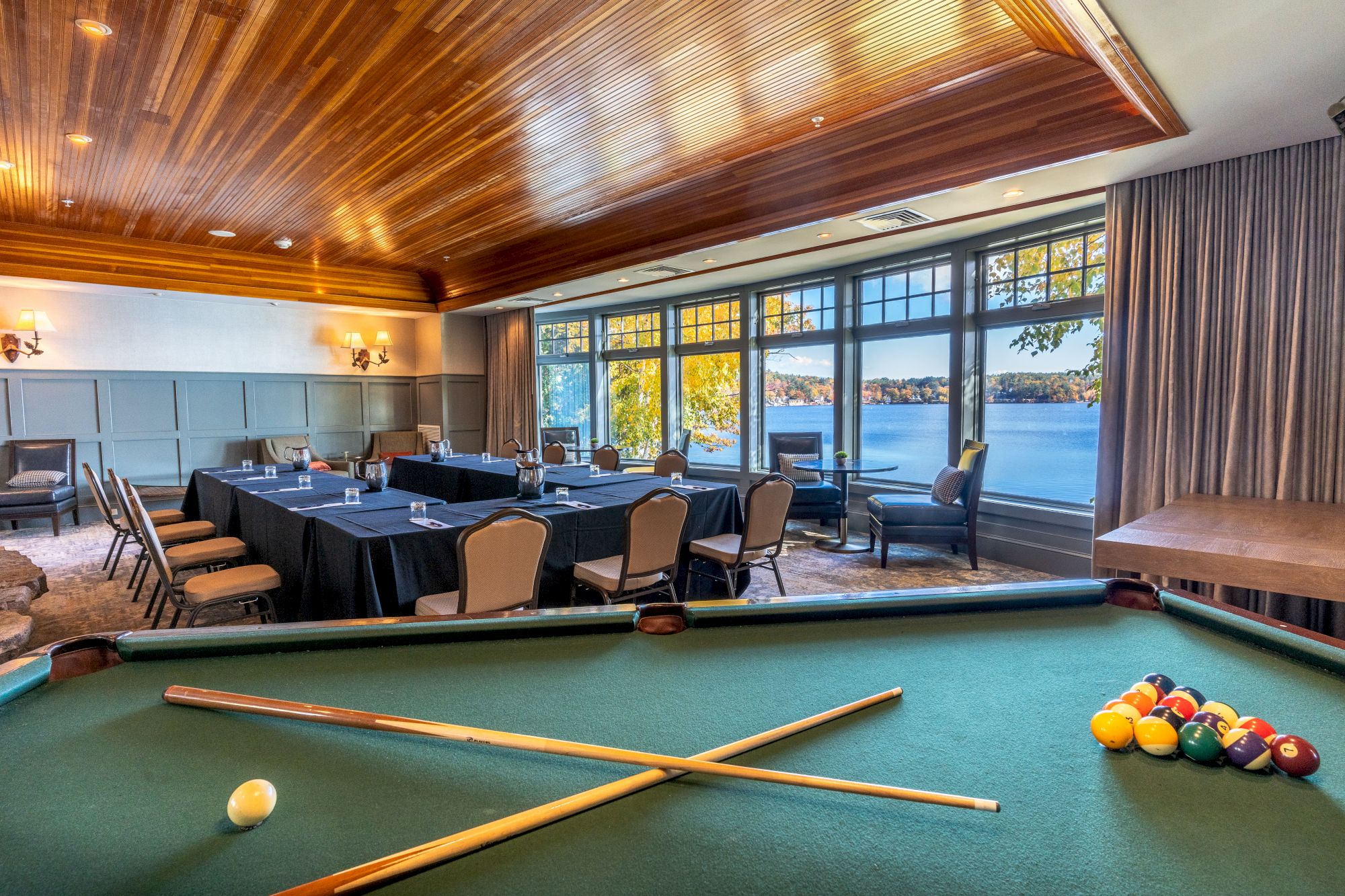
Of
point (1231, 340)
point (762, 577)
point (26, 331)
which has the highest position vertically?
point (26, 331)

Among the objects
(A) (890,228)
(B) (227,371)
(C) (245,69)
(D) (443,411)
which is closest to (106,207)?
(B) (227,371)

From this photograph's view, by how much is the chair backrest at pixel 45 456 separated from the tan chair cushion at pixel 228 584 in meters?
5.55

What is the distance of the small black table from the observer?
546 cm

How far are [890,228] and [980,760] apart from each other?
191 inches

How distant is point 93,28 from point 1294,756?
473 centimetres

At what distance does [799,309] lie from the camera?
720 centimetres

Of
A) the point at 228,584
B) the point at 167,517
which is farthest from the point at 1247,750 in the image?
the point at 167,517

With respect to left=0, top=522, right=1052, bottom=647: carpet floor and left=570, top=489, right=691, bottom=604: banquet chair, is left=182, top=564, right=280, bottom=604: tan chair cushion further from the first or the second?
left=570, top=489, right=691, bottom=604: banquet chair

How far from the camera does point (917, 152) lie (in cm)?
422

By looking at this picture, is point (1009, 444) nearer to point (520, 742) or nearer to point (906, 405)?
point (906, 405)

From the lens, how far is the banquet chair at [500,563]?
268 centimetres

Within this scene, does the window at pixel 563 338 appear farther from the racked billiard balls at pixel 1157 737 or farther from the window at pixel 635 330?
the racked billiard balls at pixel 1157 737

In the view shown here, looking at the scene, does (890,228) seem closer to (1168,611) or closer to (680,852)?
(1168,611)

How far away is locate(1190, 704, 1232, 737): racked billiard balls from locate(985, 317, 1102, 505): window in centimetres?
451
